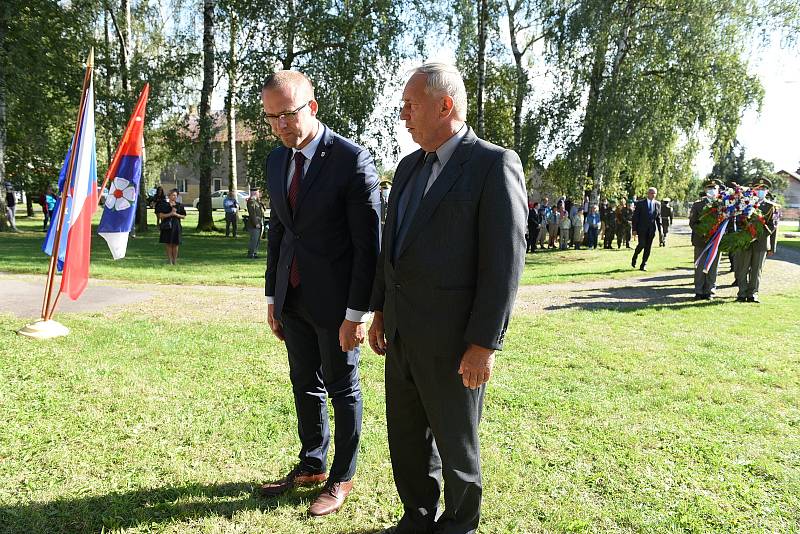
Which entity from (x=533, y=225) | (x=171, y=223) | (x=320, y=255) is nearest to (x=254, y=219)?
(x=171, y=223)

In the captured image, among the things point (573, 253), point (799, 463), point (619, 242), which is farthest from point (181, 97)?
point (799, 463)

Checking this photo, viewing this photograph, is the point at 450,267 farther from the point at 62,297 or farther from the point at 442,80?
the point at 62,297

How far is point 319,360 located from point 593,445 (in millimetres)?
2068

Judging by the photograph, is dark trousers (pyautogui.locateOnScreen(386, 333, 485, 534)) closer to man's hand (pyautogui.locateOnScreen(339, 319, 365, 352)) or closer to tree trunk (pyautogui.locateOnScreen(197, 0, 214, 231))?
man's hand (pyautogui.locateOnScreen(339, 319, 365, 352))

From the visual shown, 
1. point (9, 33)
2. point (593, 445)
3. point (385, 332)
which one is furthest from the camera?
point (9, 33)

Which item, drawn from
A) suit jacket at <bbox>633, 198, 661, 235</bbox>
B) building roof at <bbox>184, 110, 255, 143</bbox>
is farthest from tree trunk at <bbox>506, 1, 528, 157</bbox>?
building roof at <bbox>184, 110, 255, 143</bbox>

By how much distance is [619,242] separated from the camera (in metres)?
23.1

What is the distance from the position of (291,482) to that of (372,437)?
0.83 m

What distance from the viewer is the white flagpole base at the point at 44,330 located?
607 centimetres

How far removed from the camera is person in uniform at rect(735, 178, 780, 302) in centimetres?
1029

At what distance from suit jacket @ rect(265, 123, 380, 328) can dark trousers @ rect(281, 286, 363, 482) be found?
133 millimetres

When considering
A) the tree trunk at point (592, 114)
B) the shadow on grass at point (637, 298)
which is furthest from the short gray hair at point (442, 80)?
the tree trunk at point (592, 114)

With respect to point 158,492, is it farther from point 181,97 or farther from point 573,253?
point 181,97

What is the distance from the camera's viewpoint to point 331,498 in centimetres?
306
